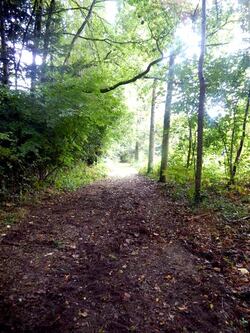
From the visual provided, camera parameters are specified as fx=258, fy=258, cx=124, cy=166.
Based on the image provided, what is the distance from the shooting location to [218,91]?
761cm

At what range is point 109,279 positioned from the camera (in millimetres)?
3553

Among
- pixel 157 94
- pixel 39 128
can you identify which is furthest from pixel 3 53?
pixel 157 94

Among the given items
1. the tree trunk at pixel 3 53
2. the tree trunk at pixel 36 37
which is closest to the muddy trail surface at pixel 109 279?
the tree trunk at pixel 3 53

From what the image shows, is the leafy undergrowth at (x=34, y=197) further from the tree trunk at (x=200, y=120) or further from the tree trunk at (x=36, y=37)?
the tree trunk at (x=200, y=120)

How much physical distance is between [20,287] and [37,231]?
1.87 metres

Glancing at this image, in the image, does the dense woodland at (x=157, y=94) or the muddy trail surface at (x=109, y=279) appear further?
the dense woodland at (x=157, y=94)

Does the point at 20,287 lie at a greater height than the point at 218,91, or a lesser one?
lesser

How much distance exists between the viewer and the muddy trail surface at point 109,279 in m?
2.79

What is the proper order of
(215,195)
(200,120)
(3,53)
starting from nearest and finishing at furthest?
(200,120) → (215,195) → (3,53)

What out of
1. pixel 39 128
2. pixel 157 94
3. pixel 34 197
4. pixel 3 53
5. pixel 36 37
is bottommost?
pixel 34 197

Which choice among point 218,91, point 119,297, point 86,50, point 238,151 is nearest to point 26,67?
point 86,50

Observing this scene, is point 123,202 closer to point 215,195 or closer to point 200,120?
point 215,195

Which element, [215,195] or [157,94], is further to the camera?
[157,94]

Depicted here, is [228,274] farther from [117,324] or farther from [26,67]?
[26,67]
